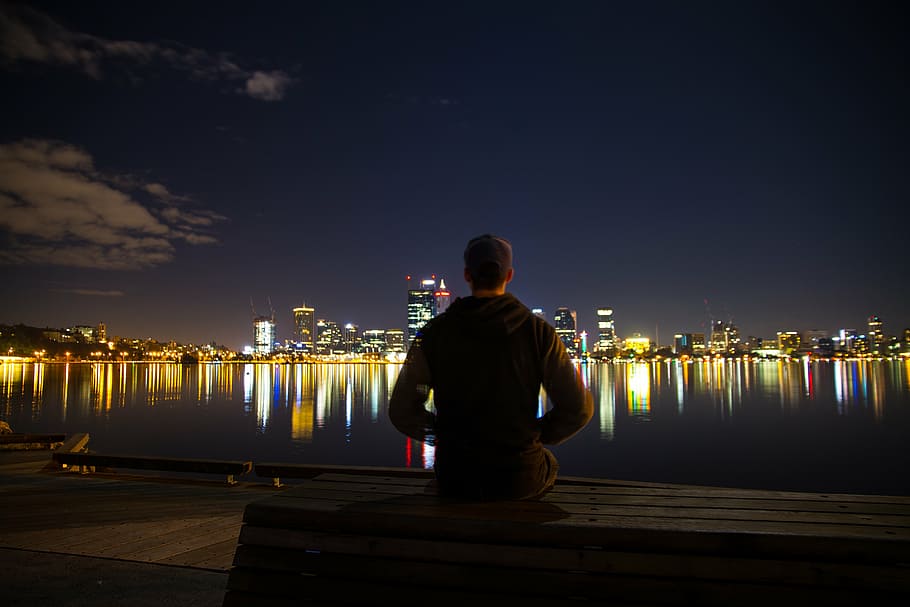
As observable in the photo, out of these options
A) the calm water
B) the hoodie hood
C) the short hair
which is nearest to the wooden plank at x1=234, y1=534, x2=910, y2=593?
the hoodie hood

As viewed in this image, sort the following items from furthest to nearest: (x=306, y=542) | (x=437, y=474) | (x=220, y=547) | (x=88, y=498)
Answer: (x=88, y=498) → (x=220, y=547) → (x=437, y=474) → (x=306, y=542)

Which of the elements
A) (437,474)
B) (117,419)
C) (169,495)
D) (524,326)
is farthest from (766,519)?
(117,419)

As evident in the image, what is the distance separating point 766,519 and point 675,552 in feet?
1.81

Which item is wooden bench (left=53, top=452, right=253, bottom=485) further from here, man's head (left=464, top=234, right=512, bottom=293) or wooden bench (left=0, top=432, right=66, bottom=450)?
man's head (left=464, top=234, right=512, bottom=293)

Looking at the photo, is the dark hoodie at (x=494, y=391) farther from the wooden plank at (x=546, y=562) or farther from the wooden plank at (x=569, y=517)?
the wooden plank at (x=546, y=562)

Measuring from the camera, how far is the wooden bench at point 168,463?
10.1 m

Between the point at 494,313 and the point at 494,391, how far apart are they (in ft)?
1.34

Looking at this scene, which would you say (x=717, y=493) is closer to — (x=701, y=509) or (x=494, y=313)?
(x=701, y=509)

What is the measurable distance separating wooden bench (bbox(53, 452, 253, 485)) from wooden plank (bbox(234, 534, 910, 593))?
796 cm

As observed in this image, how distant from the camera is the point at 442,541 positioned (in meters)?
2.60

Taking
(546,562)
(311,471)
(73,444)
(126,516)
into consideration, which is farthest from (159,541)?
(73,444)

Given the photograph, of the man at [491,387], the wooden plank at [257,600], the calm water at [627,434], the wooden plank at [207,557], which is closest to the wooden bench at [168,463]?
the wooden plank at [207,557]

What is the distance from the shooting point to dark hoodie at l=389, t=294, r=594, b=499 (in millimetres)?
2877

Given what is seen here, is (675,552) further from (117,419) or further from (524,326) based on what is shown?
(117,419)
